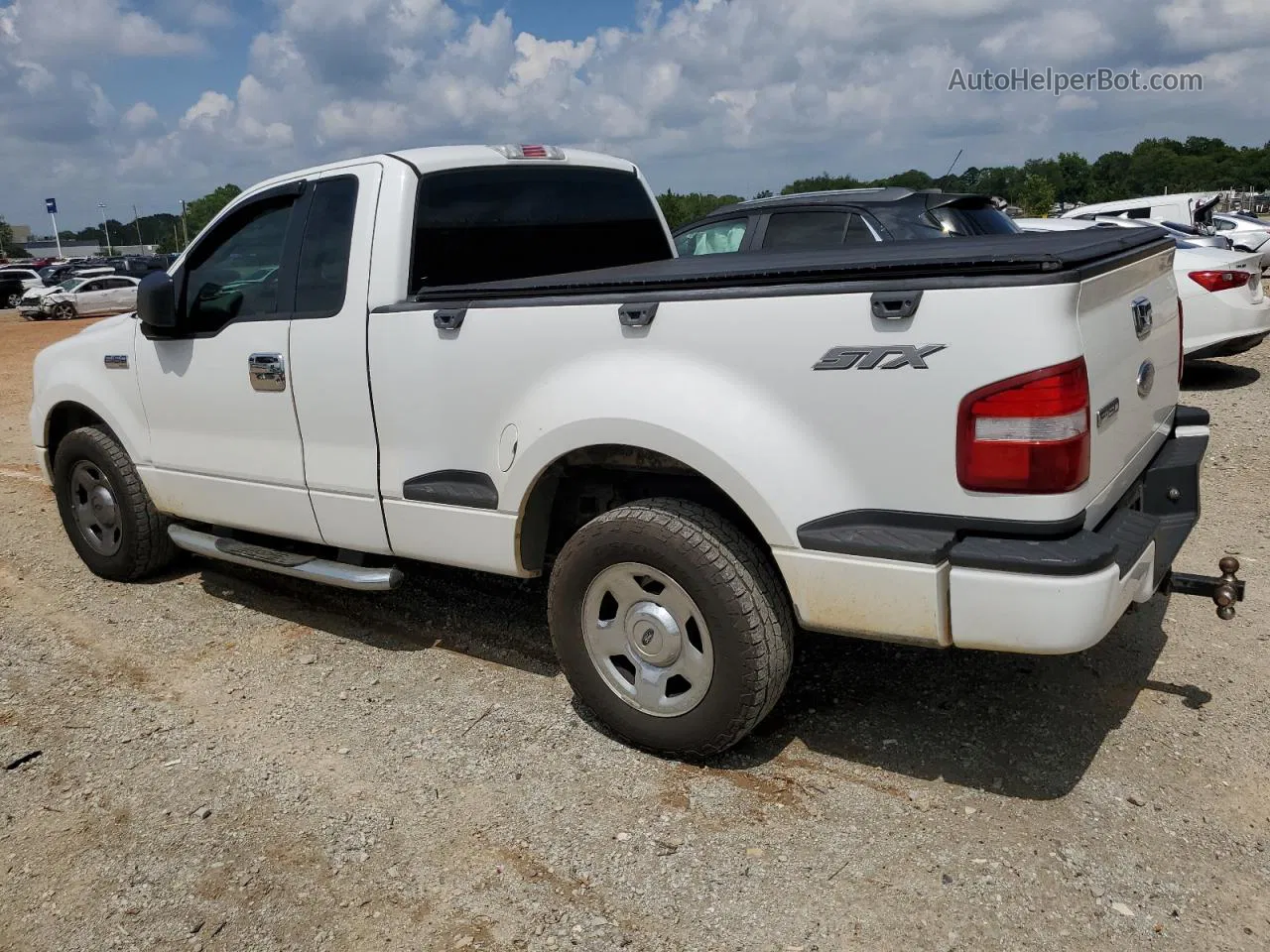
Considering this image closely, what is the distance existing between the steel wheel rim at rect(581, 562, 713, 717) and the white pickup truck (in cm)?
1

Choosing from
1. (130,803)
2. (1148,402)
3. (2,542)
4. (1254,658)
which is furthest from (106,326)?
(1254,658)

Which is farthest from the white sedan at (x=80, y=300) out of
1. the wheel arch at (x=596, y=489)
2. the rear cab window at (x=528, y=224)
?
the wheel arch at (x=596, y=489)

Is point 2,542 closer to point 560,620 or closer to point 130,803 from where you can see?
point 130,803

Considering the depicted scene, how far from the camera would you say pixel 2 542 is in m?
6.45

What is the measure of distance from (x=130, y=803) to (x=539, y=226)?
9.19 feet

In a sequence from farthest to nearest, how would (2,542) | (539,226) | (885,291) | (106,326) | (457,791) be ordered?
(2,542) → (106,326) → (539,226) → (457,791) → (885,291)

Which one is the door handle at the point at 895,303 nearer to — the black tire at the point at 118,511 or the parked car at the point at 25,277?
the black tire at the point at 118,511

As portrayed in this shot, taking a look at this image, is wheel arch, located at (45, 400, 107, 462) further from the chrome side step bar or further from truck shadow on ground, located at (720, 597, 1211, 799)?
truck shadow on ground, located at (720, 597, 1211, 799)

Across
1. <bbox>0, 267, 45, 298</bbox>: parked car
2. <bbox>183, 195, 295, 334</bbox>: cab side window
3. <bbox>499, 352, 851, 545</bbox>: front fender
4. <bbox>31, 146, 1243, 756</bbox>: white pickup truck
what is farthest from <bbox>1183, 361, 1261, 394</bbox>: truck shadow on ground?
<bbox>0, 267, 45, 298</bbox>: parked car

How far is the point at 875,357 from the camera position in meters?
2.82

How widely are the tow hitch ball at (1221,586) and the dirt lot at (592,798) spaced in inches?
19.3

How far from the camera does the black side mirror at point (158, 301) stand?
461cm

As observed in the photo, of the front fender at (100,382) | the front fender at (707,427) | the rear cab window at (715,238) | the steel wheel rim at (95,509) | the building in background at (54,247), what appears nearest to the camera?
the front fender at (707,427)

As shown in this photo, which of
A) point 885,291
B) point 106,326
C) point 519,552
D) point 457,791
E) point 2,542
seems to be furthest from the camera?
point 2,542
